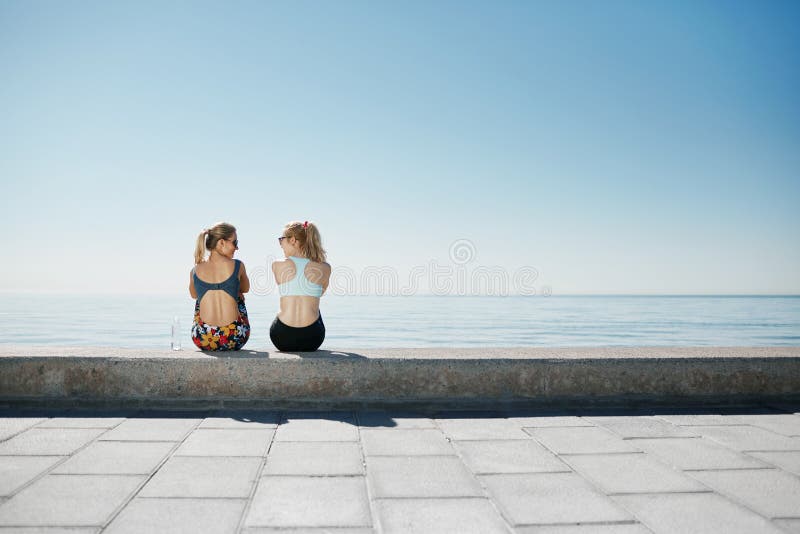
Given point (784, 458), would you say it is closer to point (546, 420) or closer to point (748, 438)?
point (748, 438)

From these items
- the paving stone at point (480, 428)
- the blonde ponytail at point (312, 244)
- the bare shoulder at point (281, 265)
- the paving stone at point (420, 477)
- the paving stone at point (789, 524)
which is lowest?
the paving stone at point (480, 428)

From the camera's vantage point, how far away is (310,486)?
2.70 metres

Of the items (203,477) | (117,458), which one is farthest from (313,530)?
(117,458)

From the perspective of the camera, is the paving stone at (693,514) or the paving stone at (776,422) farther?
the paving stone at (776,422)

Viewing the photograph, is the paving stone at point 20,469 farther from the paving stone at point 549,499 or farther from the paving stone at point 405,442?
the paving stone at point 549,499

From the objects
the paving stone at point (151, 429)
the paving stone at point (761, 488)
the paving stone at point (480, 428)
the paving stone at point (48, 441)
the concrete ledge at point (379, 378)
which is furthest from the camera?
the concrete ledge at point (379, 378)

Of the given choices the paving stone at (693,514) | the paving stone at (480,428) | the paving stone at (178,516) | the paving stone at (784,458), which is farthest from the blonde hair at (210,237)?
the paving stone at (784,458)

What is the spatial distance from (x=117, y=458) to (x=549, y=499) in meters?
2.35

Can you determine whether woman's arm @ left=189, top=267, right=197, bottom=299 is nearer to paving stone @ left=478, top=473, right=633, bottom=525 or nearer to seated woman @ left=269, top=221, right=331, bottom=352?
seated woman @ left=269, top=221, right=331, bottom=352

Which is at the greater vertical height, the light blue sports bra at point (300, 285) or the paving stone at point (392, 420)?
the light blue sports bra at point (300, 285)

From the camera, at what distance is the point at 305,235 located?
5.04 meters

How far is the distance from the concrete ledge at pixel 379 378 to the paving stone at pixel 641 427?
17.9 inches

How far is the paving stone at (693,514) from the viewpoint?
7.39ft

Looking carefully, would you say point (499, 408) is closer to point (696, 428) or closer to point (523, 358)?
point (523, 358)
